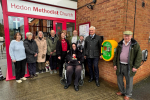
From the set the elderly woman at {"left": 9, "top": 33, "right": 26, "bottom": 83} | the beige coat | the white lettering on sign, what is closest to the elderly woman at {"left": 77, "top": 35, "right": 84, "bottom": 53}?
the beige coat

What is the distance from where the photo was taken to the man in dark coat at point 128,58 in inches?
86.2

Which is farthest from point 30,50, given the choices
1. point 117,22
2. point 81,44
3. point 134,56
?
point 134,56

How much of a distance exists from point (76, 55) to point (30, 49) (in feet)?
5.51

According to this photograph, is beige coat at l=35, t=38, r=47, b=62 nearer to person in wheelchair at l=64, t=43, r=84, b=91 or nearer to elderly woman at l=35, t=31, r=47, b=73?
elderly woman at l=35, t=31, r=47, b=73

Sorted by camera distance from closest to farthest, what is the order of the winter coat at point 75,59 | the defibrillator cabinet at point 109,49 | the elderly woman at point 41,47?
the defibrillator cabinet at point 109,49
the winter coat at point 75,59
the elderly woman at point 41,47

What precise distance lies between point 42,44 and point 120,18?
9.35 ft

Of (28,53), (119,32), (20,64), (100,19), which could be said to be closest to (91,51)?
(119,32)

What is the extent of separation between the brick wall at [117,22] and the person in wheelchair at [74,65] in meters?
0.97

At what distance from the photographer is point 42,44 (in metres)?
3.80

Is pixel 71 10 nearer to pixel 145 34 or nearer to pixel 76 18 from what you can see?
pixel 76 18

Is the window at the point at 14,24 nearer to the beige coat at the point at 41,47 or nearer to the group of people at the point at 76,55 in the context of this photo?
the group of people at the point at 76,55

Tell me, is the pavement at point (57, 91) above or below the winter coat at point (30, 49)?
below

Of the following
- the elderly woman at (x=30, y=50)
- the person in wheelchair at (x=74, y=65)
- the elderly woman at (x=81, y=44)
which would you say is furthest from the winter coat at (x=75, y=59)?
the elderly woman at (x=30, y=50)

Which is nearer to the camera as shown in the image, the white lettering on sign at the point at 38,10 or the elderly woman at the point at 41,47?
the white lettering on sign at the point at 38,10
